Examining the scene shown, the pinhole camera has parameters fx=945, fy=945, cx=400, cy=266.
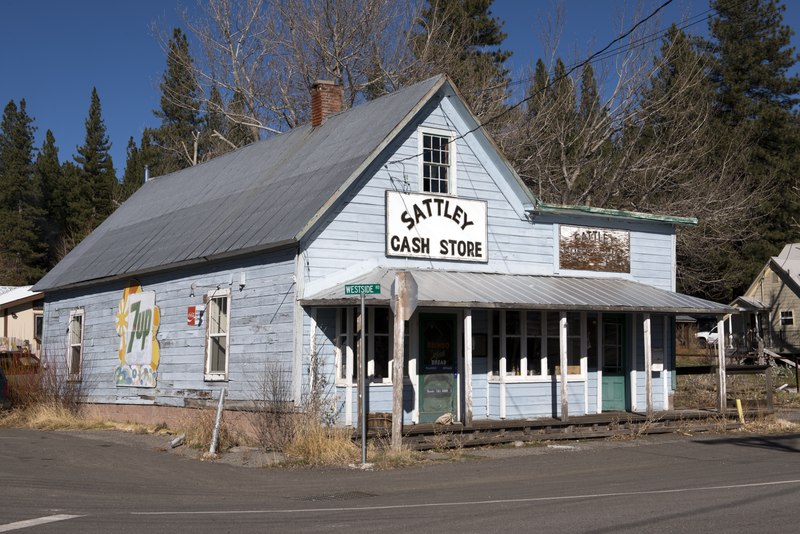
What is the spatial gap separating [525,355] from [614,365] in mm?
2690

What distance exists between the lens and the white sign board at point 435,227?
17.8 m

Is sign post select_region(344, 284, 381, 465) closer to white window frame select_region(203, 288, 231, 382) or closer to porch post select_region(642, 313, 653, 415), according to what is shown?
white window frame select_region(203, 288, 231, 382)

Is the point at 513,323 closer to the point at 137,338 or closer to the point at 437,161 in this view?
the point at 437,161

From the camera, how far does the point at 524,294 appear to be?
1762 cm

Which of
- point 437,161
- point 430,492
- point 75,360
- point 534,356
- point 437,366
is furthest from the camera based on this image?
point 75,360

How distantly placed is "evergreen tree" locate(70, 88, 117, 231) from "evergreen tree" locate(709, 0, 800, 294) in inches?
1512

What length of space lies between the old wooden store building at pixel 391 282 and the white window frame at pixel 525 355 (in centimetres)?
4

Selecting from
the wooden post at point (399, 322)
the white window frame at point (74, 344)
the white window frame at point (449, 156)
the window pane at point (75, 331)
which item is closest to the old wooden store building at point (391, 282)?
the white window frame at point (449, 156)

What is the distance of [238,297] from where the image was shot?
59.1ft

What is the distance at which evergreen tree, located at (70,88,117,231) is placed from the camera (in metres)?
61.2

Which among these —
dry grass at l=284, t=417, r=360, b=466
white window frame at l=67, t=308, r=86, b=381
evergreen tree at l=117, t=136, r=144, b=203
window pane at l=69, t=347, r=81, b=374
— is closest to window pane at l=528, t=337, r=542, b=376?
dry grass at l=284, t=417, r=360, b=466

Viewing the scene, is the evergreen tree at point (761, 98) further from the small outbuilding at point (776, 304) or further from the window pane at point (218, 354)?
the window pane at point (218, 354)

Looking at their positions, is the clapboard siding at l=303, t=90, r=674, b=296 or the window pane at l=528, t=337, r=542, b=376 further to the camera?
the window pane at l=528, t=337, r=542, b=376

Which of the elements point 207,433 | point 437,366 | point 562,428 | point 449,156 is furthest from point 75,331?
point 562,428
